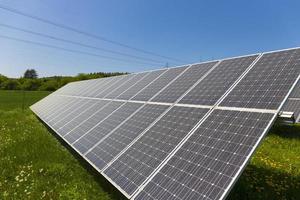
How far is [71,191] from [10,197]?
1452 mm

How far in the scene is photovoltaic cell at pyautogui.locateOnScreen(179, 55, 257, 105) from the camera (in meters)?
8.17

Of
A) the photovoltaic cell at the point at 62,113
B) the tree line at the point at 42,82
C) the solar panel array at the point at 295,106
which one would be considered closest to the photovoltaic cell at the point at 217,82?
the photovoltaic cell at the point at 62,113

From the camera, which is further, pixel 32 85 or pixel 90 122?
pixel 32 85

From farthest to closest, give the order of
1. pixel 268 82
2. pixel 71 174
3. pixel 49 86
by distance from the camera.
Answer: pixel 49 86 → pixel 71 174 → pixel 268 82

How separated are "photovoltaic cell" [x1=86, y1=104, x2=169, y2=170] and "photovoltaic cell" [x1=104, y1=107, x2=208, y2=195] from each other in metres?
0.39

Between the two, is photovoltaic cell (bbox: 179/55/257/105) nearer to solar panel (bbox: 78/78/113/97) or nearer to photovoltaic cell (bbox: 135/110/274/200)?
photovoltaic cell (bbox: 135/110/274/200)

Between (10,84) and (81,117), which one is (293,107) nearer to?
(81,117)

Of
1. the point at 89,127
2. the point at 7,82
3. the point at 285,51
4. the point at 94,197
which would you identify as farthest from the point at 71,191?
the point at 7,82

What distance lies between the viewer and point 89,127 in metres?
11.3

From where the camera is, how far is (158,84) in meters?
12.0

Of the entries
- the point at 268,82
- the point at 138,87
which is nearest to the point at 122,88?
the point at 138,87

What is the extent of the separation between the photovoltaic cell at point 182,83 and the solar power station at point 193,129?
Result: 5 centimetres

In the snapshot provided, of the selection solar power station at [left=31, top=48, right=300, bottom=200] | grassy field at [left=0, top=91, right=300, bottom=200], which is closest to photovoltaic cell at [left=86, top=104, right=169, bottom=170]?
solar power station at [left=31, top=48, right=300, bottom=200]

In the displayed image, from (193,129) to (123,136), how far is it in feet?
7.87
